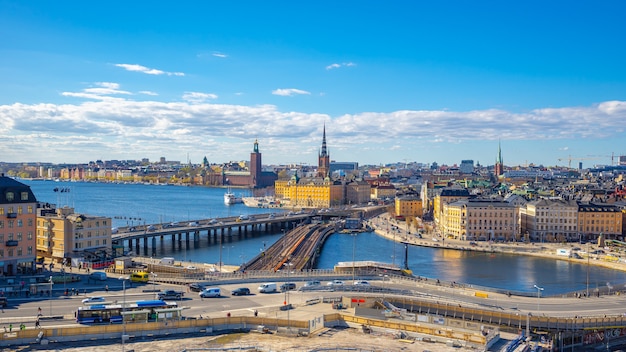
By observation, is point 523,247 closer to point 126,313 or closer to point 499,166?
point 126,313

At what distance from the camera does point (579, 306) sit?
2781cm

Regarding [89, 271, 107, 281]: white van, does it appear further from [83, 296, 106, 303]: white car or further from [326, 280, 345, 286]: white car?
[326, 280, 345, 286]: white car

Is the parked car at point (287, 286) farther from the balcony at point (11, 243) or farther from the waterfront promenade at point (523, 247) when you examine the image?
the waterfront promenade at point (523, 247)

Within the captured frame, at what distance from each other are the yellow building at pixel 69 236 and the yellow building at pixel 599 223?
4579 cm

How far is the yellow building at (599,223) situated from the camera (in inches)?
2525

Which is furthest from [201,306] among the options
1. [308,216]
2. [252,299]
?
[308,216]

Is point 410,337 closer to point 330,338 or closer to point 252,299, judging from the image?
point 330,338

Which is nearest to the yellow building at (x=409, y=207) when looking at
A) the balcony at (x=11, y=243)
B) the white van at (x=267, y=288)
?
the white van at (x=267, y=288)

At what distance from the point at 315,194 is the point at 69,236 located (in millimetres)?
82831

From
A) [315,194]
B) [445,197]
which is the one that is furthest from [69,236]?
[315,194]

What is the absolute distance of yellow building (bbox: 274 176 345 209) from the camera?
117188 millimetres

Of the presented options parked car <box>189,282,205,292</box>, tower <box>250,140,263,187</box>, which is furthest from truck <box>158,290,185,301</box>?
tower <box>250,140,263,187</box>

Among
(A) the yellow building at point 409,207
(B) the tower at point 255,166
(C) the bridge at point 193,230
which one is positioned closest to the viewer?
A: (C) the bridge at point 193,230

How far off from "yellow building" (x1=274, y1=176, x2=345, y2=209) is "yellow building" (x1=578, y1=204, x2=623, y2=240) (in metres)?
55.2
